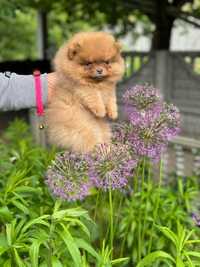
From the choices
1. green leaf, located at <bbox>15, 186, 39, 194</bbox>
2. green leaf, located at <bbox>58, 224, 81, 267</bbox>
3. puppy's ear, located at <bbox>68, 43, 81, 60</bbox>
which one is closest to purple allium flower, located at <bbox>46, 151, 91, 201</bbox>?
green leaf, located at <bbox>58, 224, 81, 267</bbox>

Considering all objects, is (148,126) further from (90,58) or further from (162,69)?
(162,69)

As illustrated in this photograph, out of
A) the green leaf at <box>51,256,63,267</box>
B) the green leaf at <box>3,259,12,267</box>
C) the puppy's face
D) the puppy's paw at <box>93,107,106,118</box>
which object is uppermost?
the puppy's face

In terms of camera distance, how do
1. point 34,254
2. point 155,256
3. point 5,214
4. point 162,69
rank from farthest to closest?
point 162,69 → point 5,214 → point 155,256 → point 34,254

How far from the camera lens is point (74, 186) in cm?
144

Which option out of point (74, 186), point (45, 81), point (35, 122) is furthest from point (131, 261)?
point (35, 122)

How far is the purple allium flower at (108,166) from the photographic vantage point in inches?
57.2

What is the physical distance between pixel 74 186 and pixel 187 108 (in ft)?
16.1

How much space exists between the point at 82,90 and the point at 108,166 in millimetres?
295

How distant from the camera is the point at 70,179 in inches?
56.7

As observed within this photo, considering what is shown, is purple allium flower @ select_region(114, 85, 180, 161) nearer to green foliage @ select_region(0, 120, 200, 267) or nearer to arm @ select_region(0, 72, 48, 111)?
green foliage @ select_region(0, 120, 200, 267)

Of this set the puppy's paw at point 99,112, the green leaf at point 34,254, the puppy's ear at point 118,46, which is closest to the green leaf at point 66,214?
the green leaf at point 34,254

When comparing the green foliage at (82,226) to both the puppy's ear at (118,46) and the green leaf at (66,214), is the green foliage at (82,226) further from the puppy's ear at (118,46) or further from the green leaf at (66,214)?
the puppy's ear at (118,46)

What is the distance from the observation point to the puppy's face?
153 centimetres

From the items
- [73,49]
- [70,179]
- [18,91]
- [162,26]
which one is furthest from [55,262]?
[162,26]
